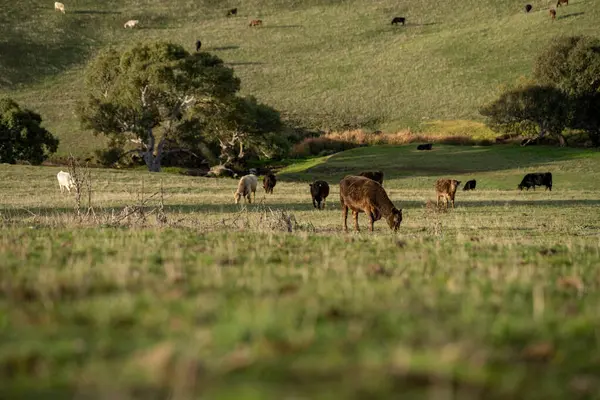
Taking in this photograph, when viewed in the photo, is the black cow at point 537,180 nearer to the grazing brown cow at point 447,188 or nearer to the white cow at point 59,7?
the grazing brown cow at point 447,188

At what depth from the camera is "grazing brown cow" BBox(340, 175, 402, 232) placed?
19.2m

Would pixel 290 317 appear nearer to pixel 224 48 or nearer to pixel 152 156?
pixel 152 156

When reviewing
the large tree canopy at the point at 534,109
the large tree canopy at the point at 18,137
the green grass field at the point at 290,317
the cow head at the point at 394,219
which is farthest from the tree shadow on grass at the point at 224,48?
the green grass field at the point at 290,317

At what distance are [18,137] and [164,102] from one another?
36.7 ft

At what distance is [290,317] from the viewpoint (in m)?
5.85

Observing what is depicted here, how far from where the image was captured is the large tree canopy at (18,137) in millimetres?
60031

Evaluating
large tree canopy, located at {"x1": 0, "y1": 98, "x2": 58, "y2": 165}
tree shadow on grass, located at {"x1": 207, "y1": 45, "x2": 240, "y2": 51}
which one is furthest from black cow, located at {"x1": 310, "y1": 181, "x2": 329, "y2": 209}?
tree shadow on grass, located at {"x1": 207, "y1": 45, "x2": 240, "y2": 51}

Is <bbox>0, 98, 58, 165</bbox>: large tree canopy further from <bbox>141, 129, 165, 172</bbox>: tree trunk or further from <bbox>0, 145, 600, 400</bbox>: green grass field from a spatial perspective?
<bbox>0, 145, 600, 400</bbox>: green grass field

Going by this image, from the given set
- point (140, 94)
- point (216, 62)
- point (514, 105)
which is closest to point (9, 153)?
point (140, 94)

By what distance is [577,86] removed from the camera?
66.7 m

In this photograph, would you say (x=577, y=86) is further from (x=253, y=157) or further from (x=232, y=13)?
(x=232, y=13)

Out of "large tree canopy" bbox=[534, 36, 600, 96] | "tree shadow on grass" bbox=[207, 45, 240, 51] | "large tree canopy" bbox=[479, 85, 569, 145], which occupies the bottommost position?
"large tree canopy" bbox=[479, 85, 569, 145]

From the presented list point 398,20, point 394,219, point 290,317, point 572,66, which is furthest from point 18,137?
point 398,20

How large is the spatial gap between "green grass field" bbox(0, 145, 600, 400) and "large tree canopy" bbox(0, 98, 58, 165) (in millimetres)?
50120
